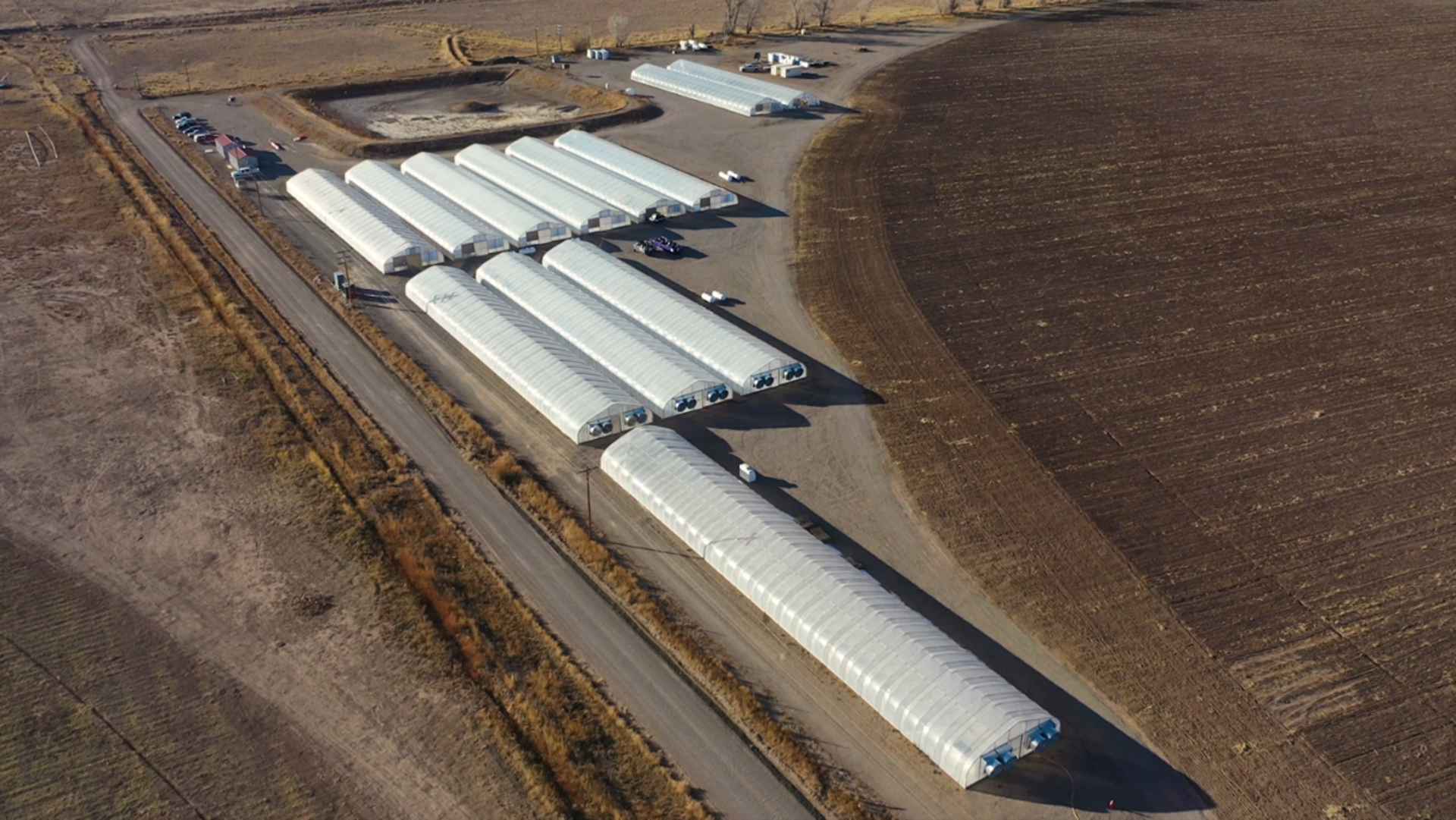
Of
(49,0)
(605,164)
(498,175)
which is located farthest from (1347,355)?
(49,0)

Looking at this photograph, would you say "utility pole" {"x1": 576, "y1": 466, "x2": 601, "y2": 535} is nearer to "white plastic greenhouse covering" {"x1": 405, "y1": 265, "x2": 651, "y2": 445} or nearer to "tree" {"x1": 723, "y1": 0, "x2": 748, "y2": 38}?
"white plastic greenhouse covering" {"x1": 405, "y1": 265, "x2": 651, "y2": 445}

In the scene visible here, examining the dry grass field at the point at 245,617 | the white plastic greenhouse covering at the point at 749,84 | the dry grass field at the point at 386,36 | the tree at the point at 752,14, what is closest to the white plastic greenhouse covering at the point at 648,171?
the white plastic greenhouse covering at the point at 749,84

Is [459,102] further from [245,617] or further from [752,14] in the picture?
[245,617]

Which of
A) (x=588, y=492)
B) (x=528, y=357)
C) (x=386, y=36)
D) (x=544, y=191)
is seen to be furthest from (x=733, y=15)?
(x=588, y=492)

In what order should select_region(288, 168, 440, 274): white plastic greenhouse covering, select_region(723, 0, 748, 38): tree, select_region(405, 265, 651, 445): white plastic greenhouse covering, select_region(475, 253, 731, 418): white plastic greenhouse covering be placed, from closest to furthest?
select_region(405, 265, 651, 445): white plastic greenhouse covering → select_region(475, 253, 731, 418): white plastic greenhouse covering → select_region(288, 168, 440, 274): white plastic greenhouse covering → select_region(723, 0, 748, 38): tree

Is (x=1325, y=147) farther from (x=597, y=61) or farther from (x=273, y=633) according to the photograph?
(x=273, y=633)

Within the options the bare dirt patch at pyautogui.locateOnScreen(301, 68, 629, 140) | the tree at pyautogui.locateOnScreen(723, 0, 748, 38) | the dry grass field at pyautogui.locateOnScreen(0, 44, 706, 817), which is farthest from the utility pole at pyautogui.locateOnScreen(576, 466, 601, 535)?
the tree at pyautogui.locateOnScreen(723, 0, 748, 38)
